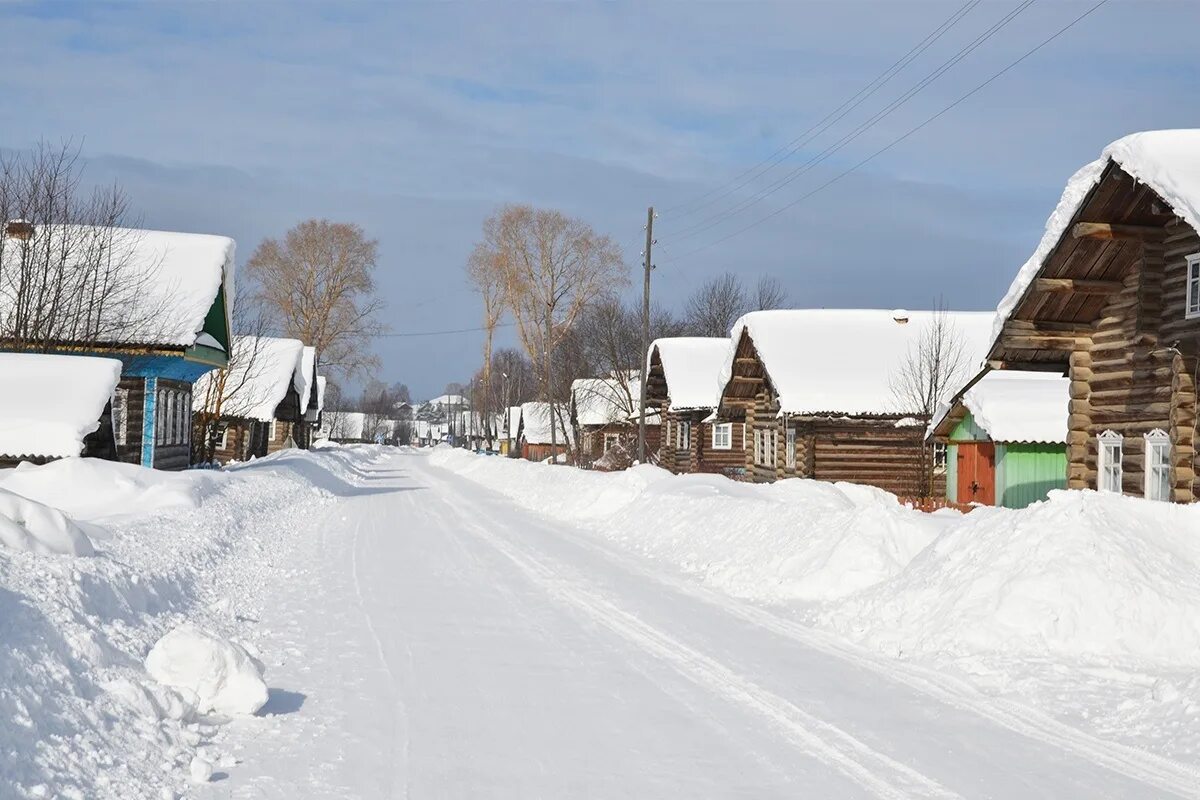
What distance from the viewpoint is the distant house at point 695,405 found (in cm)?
5572

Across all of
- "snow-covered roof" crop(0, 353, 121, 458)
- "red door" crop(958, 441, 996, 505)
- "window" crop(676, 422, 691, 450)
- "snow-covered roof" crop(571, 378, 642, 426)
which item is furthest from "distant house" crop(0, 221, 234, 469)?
"snow-covered roof" crop(571, 378, 642, 426)

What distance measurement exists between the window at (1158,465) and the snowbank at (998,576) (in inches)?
199

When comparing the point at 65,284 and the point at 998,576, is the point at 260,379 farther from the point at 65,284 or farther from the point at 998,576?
the point at 998,576

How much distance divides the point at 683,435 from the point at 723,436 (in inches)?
126

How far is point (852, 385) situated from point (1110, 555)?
28240mm

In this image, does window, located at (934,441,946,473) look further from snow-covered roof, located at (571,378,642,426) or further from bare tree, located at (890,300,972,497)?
snow-covered roof, located at (571,378,642,426)

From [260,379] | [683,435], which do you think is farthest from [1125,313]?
[260,379]

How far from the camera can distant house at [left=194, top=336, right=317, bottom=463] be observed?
48.0 metres

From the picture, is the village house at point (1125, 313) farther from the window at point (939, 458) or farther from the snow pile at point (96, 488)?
the window at point (939, 458)

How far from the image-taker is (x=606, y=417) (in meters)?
73.4

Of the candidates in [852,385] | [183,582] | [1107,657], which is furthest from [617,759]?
[852,385]

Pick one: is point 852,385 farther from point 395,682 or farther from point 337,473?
point 395,682

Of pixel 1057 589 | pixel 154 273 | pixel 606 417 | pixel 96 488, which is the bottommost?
pixel 1057 589

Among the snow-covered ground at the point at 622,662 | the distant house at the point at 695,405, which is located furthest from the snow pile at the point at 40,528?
the distant house at the point at 695,405
